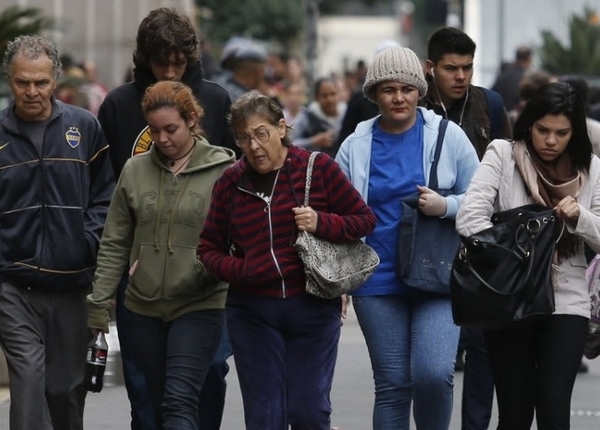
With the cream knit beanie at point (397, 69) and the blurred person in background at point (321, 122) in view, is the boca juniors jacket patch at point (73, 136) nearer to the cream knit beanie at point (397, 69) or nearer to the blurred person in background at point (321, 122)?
the cream knit beanie at point (397, 69)

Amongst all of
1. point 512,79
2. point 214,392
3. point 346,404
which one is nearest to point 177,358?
point 214,392

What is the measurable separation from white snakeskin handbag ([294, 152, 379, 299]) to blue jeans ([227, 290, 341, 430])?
10 cm

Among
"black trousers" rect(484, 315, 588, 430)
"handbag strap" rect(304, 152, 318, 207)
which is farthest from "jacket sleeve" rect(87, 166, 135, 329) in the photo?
"black trousers" rect(484, 315, 588, 430)

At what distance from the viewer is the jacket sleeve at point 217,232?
6.65 meters

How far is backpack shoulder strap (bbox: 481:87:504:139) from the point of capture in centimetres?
816

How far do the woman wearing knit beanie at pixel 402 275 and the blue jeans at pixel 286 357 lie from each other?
18.4 inches

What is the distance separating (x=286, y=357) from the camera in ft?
22.0

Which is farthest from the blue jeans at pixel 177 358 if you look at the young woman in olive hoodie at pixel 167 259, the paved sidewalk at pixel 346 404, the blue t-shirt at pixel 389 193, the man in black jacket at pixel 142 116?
the paved sidewalk at pixel 346 404

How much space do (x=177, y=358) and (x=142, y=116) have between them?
121 centimetres

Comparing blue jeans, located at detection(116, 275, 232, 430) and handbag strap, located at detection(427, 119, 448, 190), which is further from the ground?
handbag strap, located at detection(427, 119, 448, 190)

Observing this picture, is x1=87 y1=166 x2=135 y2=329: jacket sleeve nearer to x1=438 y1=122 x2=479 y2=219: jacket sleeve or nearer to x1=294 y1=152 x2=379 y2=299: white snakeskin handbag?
x1=294 y1=152 x2=379 y2=299: white snakeskin handbag

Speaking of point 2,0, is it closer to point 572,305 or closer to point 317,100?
point 317,100

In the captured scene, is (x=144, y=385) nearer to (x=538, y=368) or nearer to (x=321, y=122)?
(x=538, y=368)

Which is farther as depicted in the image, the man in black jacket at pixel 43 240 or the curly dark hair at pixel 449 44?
the curly dark hair at pixel 449 44
